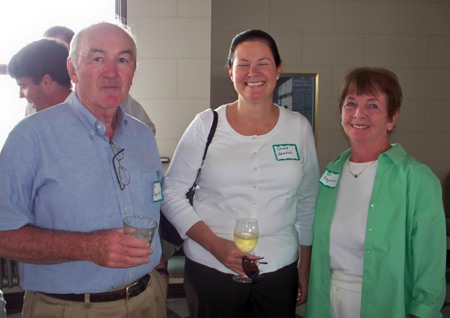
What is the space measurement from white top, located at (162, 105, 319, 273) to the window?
2127 millimetres

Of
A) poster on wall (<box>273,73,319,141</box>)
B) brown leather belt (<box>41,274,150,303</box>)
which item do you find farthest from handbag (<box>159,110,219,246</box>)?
poster on wall (<box>273,73,319,141</box>)

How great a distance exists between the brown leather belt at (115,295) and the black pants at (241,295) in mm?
331

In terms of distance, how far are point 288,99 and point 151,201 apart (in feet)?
9.38

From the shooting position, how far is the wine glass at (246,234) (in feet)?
4.88

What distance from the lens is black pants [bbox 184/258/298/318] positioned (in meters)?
1.63

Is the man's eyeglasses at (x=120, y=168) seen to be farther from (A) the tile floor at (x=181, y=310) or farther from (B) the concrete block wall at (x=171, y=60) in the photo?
(A) the tile floor at (x=181, y=310)

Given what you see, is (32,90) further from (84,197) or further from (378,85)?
(378,85)

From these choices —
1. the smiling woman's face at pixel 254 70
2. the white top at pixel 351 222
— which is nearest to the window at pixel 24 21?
the smiling woman's face at pixel 254 70

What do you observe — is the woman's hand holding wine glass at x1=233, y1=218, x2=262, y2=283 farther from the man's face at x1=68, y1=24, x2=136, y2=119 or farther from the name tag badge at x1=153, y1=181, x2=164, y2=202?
the man's face at x1=68, y1=24, x2=136, y2=119

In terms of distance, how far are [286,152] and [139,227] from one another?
0.76m

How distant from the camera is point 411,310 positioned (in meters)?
1.46

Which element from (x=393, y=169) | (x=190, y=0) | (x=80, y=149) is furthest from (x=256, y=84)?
(x=190, y=0)

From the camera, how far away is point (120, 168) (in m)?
1.35

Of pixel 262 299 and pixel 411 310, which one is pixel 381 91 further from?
pixel 262 299
